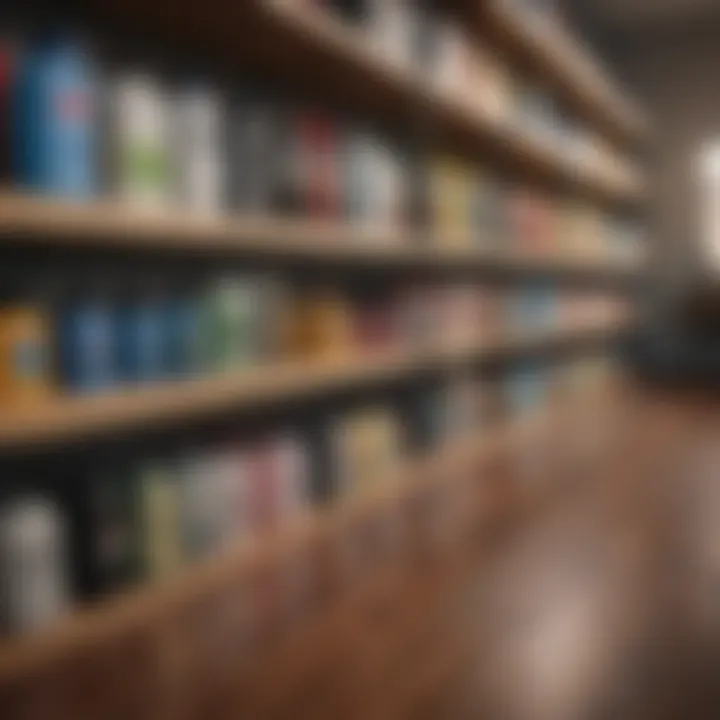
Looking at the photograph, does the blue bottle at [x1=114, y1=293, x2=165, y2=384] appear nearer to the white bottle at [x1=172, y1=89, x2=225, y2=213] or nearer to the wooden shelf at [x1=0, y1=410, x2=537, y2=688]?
the white bottle at [x1=172, y1=89, x2=225, y2=213]

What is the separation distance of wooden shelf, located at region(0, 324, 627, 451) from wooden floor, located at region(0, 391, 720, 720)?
40cm

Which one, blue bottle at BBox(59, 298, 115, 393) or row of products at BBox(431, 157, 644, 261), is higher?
row of products at BBox(431, 157, 644, 261)

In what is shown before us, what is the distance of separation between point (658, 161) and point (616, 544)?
5331mm

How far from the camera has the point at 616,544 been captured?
244 centimetres

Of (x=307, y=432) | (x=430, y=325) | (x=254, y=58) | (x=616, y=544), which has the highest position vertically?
(x=254, y=58)

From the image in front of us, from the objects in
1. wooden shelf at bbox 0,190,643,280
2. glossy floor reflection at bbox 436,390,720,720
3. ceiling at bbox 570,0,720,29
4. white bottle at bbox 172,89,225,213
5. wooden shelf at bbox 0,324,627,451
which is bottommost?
glossy floor reflection at bbox 436,390,720,720

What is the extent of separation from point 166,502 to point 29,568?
37 cm

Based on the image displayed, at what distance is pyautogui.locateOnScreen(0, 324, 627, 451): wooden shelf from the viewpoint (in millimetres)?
1650

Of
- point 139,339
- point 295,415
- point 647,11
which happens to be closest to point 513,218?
point 295,415

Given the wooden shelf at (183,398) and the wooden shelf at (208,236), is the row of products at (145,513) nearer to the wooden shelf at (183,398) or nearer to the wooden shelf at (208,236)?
the wooden shelf at (183,398)

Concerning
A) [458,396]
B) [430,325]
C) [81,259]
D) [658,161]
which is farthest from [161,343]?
[658,161]

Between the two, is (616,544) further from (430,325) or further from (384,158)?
(384,158)

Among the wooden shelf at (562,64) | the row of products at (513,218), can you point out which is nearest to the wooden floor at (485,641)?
the row of products at (513,218)

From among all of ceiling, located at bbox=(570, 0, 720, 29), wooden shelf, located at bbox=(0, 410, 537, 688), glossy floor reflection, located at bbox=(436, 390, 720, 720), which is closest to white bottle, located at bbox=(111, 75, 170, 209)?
wooden shelf, located at bbox=(0, 410, 537, 688)
